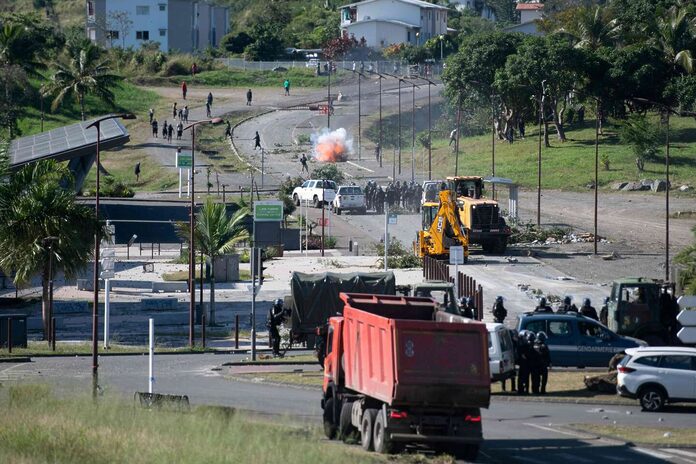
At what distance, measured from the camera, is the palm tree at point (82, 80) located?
346 ft

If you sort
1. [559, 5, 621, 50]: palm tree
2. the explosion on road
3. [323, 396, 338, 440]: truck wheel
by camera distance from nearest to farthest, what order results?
[323, 396, 338, 440]: truck wheel → the explosion on road → [559, 5, 621, 50]: palm tree

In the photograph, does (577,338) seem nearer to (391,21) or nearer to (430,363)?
(430,363)

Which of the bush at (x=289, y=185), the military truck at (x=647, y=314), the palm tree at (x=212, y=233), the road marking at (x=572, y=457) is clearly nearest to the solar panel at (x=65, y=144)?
the palm tree at (x=212, y=233)

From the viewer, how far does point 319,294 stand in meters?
41.3

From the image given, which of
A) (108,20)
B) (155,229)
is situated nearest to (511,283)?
(155,229)

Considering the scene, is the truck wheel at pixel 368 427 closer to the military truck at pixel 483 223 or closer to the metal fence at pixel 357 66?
the military truck at pixel 483 223

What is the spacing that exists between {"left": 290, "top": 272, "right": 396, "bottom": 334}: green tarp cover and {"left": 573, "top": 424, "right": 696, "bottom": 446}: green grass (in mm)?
15848

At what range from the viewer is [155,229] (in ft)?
240

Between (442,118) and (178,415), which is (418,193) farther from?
(178,415)

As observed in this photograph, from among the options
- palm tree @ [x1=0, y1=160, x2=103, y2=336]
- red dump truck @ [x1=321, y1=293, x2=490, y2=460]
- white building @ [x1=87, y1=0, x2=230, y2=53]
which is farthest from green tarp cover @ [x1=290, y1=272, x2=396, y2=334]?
white building @ [x1=87, y1=0, x2=230, y2=53]

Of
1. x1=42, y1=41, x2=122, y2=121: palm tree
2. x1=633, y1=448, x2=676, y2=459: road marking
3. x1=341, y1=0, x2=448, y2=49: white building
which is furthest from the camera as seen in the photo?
x1=341, y1=0, x2=448, y2=49: white building

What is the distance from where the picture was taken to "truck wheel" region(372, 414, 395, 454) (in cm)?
2130

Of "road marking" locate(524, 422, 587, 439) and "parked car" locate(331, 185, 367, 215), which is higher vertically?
"parked car" locate(331, 185, 367, 215)

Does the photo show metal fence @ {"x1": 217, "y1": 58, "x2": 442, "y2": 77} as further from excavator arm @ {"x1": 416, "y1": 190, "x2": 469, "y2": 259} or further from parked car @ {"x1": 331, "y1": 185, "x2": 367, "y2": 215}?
excavator arm @ {"x1": 416, "y1": 190, "x2": 469, "y2": 259}
